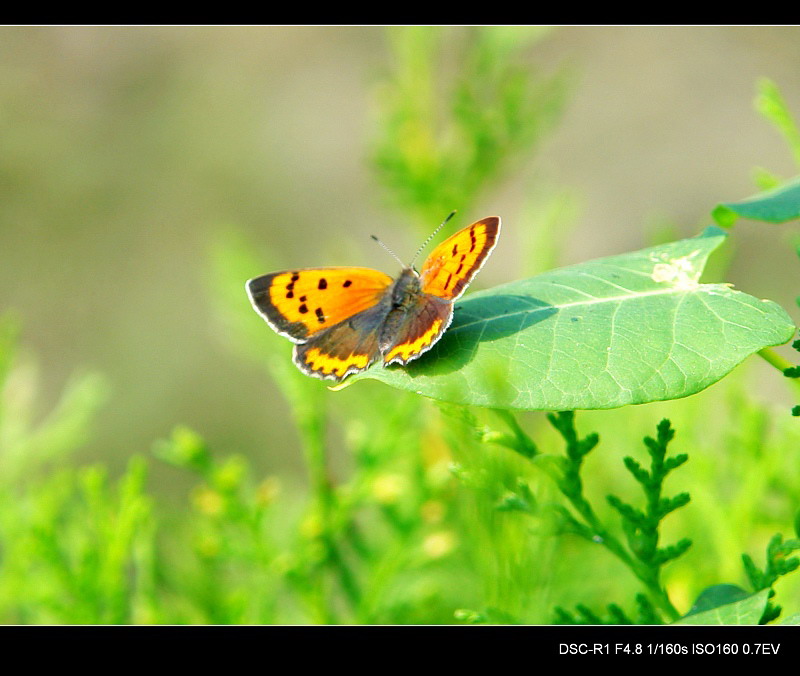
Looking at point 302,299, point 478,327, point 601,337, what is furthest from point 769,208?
point 302,299

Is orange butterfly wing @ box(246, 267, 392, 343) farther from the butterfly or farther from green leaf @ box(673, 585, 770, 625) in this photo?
green leaf @ box(673, 585, 770, 625)

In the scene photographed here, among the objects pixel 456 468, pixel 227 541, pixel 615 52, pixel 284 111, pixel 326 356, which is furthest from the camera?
pixel 284 111

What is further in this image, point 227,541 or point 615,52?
point 615,52

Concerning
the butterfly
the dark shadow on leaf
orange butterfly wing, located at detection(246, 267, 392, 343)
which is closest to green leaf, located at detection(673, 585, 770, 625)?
the dark shadow on leaf

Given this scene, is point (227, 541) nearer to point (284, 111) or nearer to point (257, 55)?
point (284, 111)

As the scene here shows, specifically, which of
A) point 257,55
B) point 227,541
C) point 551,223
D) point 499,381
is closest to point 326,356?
point 227,541

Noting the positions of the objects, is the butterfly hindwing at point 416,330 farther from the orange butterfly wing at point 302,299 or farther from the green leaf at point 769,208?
the green leaf at point 769,208
